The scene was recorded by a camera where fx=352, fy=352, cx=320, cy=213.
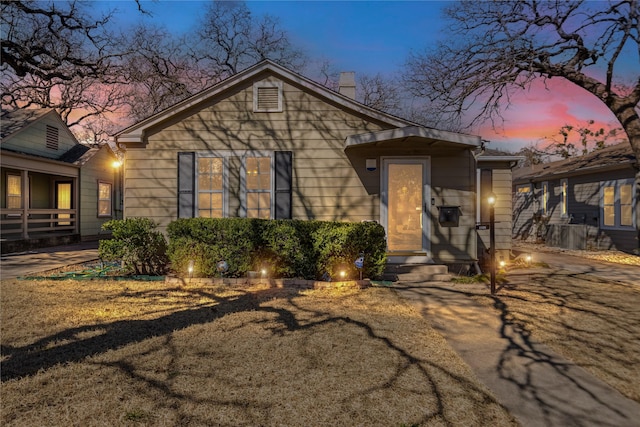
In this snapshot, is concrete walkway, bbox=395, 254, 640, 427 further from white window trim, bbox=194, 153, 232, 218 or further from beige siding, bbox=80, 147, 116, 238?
beige siding, bbox=80, 147, 116, 238

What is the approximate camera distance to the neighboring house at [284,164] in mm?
8492

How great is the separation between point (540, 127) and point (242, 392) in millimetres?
30121

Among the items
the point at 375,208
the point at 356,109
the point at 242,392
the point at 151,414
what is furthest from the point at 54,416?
the point at 356,109

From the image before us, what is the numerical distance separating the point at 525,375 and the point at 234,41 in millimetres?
30613

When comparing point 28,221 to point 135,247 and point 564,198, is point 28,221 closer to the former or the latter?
point 135,247

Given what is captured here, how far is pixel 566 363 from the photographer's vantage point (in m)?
3.44

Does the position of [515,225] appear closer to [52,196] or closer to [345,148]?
[345,148]

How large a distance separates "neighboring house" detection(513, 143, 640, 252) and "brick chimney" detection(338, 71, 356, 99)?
33.7ft

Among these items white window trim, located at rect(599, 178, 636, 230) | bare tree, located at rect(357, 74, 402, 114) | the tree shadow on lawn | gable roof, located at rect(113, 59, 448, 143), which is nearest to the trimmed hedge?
the tree shadow on lawn

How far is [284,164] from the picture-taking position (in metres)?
8.53

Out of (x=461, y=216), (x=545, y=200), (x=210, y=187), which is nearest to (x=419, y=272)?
(x=461, y=216)

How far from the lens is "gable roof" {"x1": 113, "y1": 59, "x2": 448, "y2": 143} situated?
8.35m

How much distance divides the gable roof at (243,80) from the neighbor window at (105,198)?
34.8ft

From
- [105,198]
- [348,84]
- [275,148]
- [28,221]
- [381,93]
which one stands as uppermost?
[381,93]
